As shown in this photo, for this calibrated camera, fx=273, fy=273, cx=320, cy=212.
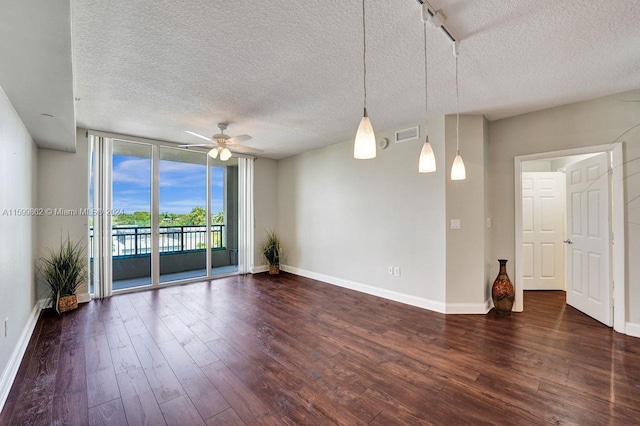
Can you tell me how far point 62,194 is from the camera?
13.4ft

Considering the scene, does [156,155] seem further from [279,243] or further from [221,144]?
[279,243]

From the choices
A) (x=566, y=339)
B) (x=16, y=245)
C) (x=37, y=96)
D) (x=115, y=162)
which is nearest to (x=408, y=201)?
(x=566, y=339)

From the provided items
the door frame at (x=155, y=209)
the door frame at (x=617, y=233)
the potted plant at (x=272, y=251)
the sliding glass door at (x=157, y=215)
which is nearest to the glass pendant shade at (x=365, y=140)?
the door frame at (x=617, y=233)

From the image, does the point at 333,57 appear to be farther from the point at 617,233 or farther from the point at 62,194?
the point at 62,194

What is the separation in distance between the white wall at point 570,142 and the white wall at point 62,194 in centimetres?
614

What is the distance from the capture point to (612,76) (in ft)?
8.68

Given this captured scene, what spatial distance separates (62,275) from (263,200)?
362cm

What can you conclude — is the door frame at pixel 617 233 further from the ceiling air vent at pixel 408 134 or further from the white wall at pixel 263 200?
the white wall at pixel 263 200

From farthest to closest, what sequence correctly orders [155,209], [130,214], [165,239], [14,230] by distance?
[165,239]
[155,209]
[130,214]
[14,230]

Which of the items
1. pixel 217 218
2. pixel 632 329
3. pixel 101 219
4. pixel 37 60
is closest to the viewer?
pixel 37 60

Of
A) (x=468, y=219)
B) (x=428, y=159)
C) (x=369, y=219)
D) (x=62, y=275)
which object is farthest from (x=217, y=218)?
(x=428, y=159)

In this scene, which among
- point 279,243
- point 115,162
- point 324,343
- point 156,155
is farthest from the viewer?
point 279,243

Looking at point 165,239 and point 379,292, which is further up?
point 165,239

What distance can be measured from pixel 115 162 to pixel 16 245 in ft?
7.63
